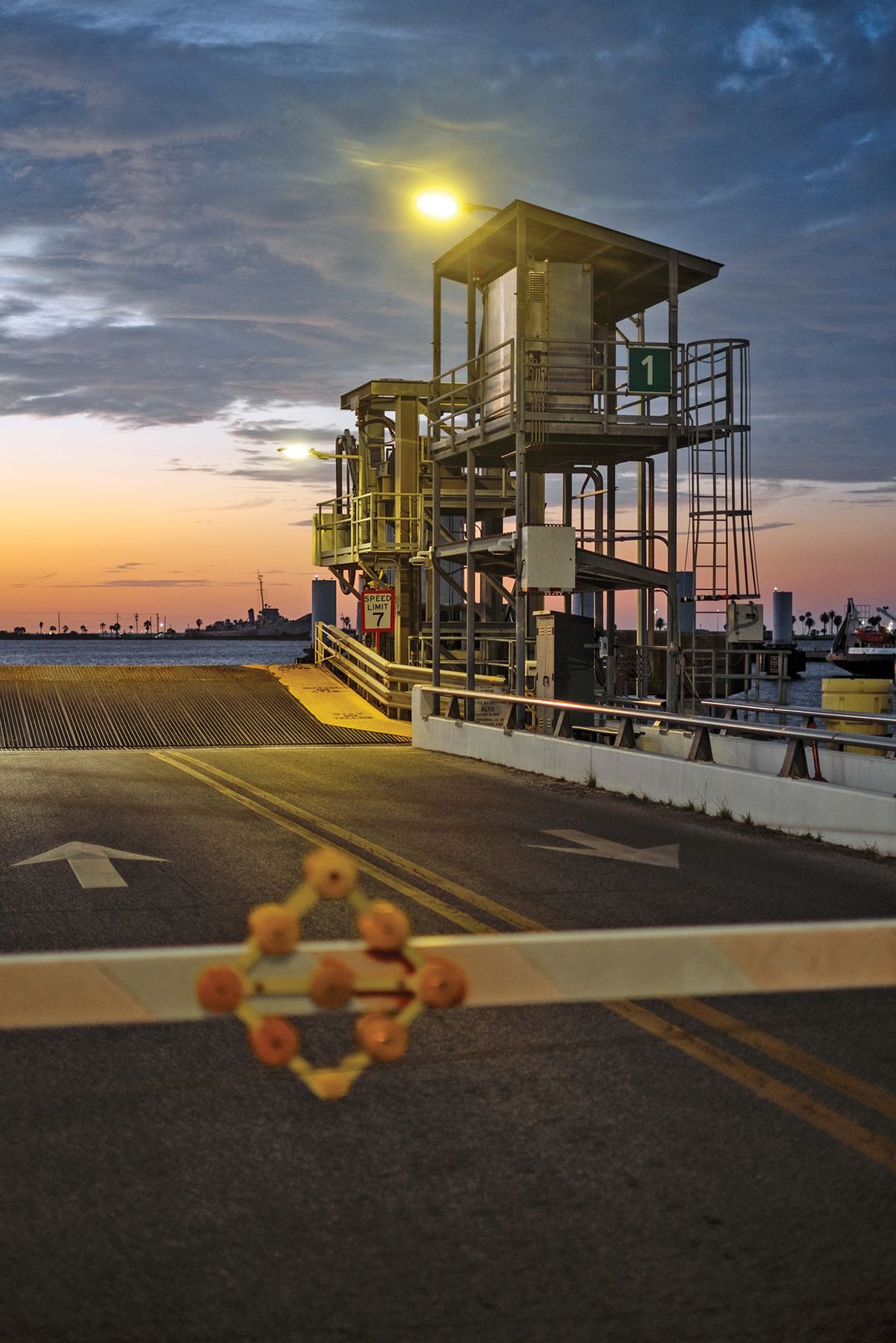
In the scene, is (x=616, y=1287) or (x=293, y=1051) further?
(x=616, y=1287)

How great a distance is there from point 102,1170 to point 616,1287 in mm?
1734

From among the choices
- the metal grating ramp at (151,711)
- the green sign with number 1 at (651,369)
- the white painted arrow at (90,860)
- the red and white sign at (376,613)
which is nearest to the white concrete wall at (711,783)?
the metal grating ramp at (151,711)

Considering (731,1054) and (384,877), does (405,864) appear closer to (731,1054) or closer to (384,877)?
(384,877)

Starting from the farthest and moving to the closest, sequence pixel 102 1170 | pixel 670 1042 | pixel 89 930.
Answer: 1. pixel 89 930
2. pixel 670 1042
3. pixel 102 1170

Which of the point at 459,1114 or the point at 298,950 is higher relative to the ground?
the point at 298,950

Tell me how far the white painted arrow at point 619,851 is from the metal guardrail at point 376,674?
13864 mm

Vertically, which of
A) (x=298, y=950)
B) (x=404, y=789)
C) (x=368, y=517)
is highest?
(x=368, y=517)

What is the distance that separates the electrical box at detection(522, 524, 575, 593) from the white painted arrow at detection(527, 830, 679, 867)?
9.48 metres

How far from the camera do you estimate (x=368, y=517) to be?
38.5 meters

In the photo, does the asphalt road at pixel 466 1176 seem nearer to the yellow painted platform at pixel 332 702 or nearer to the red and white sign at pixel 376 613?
the yellow painted platform at pixel 332 702

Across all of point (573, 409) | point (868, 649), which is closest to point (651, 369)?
point (573, 409)

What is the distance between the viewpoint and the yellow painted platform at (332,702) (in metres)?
28.2

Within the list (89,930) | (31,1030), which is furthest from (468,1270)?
(89,930)

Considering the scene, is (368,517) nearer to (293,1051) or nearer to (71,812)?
(71,812)
